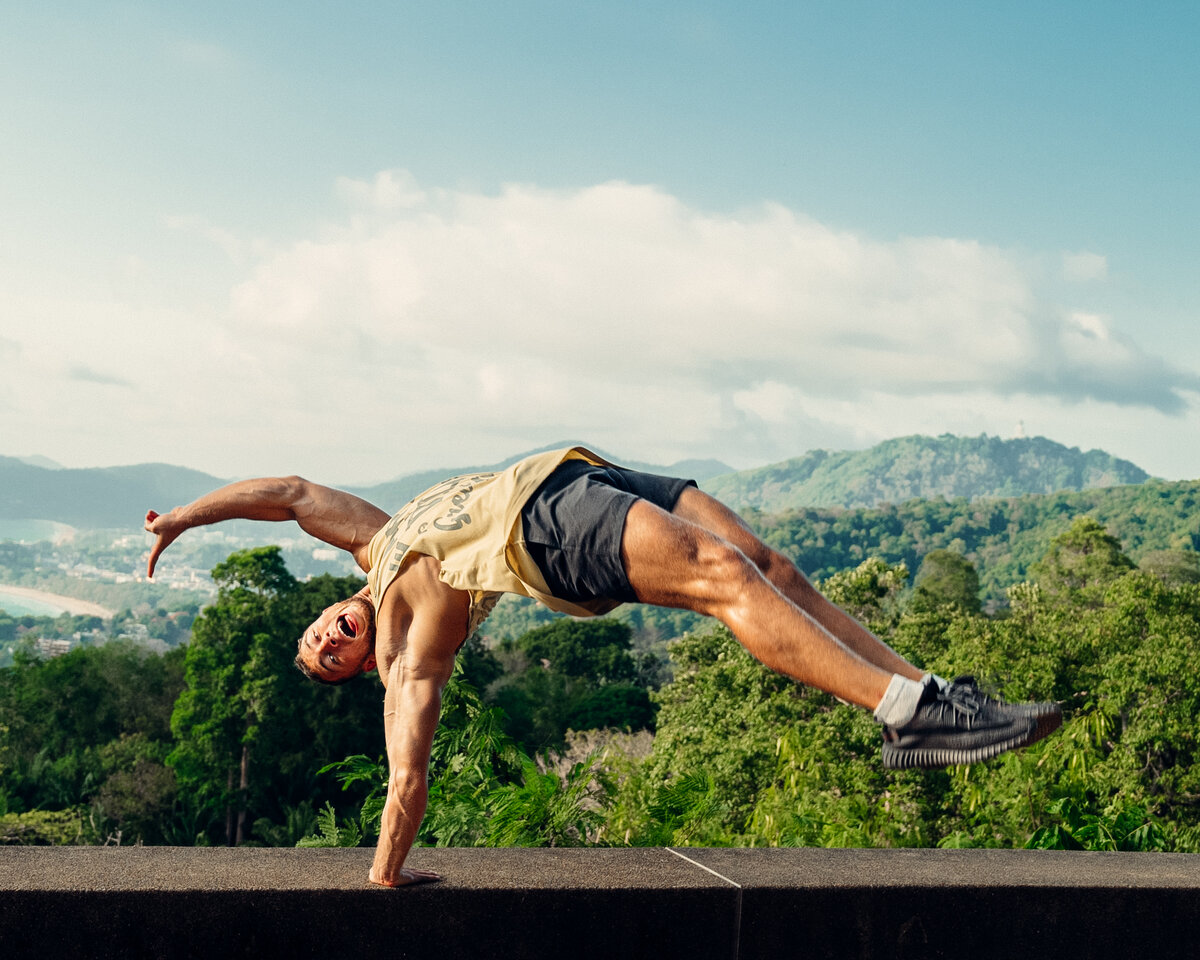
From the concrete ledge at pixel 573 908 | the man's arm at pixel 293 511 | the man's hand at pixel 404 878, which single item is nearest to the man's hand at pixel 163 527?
the man's arm at pixel 293 511

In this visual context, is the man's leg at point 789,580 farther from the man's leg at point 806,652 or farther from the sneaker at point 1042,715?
the sneaker at point 1042,715

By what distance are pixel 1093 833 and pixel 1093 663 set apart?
1755 cm

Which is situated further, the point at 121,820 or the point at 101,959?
the point at 121,820

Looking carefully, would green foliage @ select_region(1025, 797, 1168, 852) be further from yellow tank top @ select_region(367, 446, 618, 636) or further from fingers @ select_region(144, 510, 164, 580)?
fingers @ select_region(144, 510, 164, 580)

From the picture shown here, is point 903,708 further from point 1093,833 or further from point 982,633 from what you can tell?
point 982,633

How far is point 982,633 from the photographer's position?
20.6 m

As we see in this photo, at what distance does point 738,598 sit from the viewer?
2.46 metres

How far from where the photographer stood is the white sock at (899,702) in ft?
7.72

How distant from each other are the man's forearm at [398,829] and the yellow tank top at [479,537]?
439mm

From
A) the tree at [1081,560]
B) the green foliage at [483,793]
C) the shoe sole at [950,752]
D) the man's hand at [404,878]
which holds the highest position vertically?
the tree at [1081,560]

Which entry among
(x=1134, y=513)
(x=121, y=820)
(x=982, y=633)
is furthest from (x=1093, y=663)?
(x=1134, y=513)

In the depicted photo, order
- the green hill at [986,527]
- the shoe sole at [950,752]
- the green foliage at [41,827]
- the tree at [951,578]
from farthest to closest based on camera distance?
1. the green hill at [986,527]
2. the tree at [951,578]
3. the green foliage at [41,827]
4. the shoe sole at [950,752]

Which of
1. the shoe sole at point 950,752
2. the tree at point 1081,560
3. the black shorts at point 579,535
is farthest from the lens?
the tree at point 1081,560

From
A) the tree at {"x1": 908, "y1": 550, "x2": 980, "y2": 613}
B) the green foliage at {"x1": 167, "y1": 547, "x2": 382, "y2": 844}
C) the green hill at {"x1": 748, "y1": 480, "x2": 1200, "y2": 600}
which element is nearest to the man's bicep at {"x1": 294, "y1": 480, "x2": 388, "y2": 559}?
the green foliage at {"x1": 167, "y1": 547, "x2": 382, "y2": 844}
